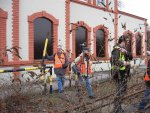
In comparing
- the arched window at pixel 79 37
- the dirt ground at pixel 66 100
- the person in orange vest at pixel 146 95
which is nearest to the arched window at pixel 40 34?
the arched window at pixel 79 37

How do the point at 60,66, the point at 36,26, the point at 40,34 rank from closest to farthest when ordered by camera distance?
the point at 60,66 < the point at 36,26 < the point at 40,34

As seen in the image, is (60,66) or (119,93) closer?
(119,93)

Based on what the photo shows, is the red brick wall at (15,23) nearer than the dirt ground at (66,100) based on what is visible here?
No

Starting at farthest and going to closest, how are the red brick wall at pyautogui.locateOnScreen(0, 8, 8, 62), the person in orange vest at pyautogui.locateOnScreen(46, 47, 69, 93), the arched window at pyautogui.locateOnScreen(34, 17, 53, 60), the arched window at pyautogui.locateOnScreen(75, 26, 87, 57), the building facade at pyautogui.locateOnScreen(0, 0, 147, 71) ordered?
the arched window at pyautogui.locateOnScreen(75, 26, 87, 57) → the arched window at pyautogui.locateOnScreen(34, 17, 53, 60) → the building facade at pyautogui.locateOnScreen(0, 0, 147, 71) → the red brick wall at pyautogui.locateOnScreen(0, 8, 8, 62) → the person in orange vest at pyautogui.locateOnScreen(46, 47, 69, 93)

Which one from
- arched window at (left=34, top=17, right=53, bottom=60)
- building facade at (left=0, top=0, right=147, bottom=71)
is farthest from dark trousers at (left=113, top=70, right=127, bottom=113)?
arched window at (left=34, top=17, right=53, bottom=60)

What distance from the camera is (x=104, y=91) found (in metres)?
5.40

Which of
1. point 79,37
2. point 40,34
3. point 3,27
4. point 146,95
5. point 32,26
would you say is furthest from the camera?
point 79,37

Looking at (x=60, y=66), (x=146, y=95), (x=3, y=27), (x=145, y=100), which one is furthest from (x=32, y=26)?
(x=145, y=100)

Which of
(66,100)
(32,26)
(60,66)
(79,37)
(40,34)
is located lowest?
(66,100)

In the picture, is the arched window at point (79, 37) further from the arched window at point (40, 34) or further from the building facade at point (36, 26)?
the arched window at point (40, 34)

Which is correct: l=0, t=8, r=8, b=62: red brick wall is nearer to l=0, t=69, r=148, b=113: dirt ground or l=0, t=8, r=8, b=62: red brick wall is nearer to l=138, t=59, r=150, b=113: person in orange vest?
l=138, t=59, r=150, b=113: person in orange vest

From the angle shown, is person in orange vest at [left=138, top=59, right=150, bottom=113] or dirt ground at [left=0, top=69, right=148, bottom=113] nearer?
dirt ground at [left=0, top=69, right=148, bottom=113]

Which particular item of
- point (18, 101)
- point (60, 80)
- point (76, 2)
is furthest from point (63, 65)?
point (76, 2)

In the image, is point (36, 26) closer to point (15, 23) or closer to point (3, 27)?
point (15, 23)
